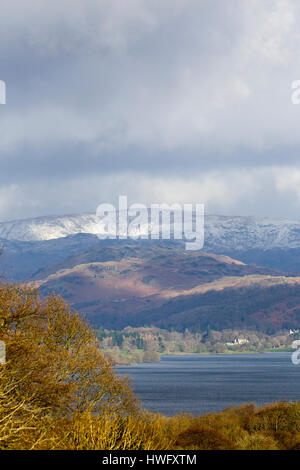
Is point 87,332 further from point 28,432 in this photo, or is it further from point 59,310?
point 28,432

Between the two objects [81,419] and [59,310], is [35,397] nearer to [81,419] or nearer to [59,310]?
[81,419]

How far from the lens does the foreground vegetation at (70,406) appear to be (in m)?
27.2

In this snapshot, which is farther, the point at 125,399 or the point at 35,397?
the point at 125,399

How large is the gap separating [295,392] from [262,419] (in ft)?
432

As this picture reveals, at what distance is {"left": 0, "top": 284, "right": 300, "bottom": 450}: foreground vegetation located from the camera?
27203 mm

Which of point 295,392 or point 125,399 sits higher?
point 125,399

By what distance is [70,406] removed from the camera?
3950 cm
